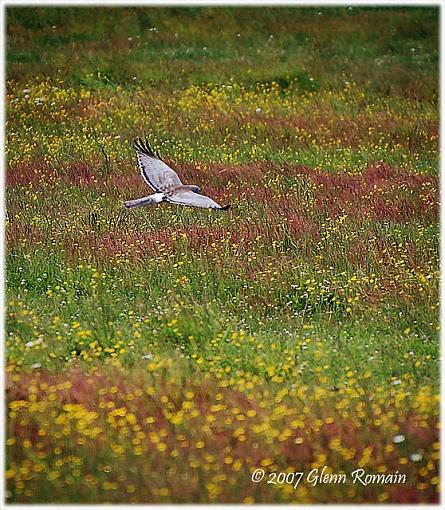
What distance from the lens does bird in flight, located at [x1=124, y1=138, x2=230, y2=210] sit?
9.70 meters

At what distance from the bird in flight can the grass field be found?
0.55 metres

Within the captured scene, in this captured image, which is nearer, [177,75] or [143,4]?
[177,75]

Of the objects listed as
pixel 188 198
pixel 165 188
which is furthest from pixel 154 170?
pixel 188 198

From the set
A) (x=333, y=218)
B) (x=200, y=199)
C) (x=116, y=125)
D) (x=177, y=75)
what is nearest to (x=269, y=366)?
(x=200, y=199)

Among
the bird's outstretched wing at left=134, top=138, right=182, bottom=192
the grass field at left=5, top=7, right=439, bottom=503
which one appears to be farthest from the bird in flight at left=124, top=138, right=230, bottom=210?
the grass field at left=5, top=7, right=439, bottom=503

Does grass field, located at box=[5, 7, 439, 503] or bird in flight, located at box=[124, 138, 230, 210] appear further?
bird in flight, located at box=[124, 138, 230, 210]

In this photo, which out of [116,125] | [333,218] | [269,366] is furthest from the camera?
[116,125]

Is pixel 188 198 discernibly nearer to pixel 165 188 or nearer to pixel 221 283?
pixel 165 188

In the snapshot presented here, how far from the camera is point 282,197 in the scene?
12.1m

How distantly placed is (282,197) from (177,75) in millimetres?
7592

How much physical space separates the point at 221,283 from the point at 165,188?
1819 mm

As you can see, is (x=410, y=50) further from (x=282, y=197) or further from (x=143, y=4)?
(x=282, y=197)

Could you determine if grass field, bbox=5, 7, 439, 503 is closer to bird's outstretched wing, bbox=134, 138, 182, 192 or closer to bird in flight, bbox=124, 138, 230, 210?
bird in flight, bbox=124, 138, 230, 210

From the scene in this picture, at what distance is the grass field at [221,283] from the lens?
20.1ft
